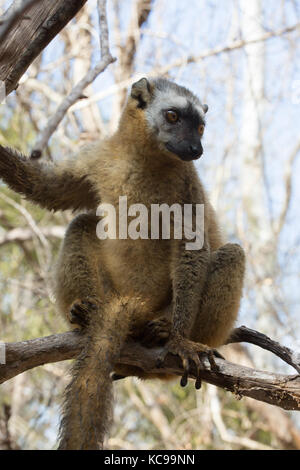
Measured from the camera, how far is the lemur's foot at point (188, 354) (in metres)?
4.13

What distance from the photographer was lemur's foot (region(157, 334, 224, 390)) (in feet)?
13.6

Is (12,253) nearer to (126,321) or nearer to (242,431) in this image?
(242,431)

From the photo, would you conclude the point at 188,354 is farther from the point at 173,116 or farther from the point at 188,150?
the point at 173,116

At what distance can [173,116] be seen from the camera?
199 inches

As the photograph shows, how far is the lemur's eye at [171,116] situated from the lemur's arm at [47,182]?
0.94m

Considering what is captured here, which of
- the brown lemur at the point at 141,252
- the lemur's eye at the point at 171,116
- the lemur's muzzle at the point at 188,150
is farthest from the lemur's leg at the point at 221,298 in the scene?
the lemur's eye at the point at 171,116

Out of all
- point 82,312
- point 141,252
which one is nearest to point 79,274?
point 82,312

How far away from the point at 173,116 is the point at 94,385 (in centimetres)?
256

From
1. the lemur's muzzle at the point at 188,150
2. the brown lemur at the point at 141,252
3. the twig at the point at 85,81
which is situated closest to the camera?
the brown lemur at the point at 141,252

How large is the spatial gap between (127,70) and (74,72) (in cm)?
94

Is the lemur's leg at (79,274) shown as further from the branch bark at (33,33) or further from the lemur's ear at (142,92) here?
the branch bark at (33,33)

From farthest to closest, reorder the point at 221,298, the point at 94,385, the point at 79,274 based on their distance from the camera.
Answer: the point at 79,274, the point at 221,298, the point at 94,385

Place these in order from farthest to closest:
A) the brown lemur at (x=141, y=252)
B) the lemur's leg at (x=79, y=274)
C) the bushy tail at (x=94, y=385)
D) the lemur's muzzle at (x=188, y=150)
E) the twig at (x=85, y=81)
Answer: the twig at (x=85, y=81) < the lemur's muzzle at (x=188, y=150) < the lemur's leg at (x=79, y=274) < the brown lemur at (x=141, y=252) < the bushy tail at (x=94, y=385)

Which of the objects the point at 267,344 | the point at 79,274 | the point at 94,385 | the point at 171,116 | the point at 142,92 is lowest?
the point at 94,385
